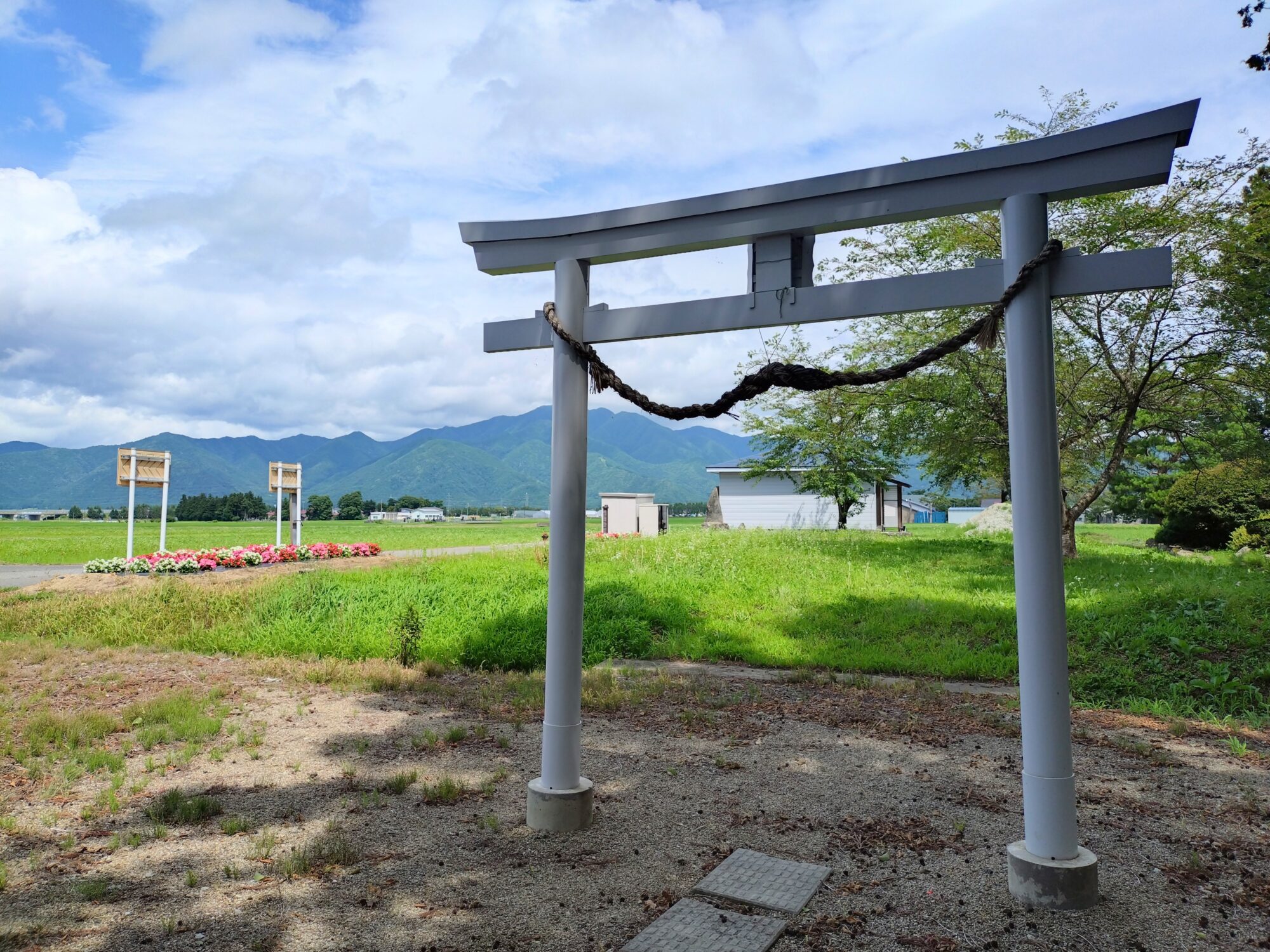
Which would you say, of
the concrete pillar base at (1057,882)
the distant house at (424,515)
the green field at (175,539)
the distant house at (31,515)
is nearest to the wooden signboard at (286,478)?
the green field at (175,539)

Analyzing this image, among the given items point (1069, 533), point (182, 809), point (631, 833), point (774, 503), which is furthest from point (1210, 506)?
point (182, 809)

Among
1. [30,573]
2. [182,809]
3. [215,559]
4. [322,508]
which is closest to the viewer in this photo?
[182,809]

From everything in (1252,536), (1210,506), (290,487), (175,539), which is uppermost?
(290,487)

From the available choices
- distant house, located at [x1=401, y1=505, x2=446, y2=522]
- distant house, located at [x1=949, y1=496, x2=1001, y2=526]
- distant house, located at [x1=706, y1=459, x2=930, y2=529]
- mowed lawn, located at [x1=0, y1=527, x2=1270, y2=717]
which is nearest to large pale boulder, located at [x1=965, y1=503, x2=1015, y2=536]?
distant house, located at [x1=706, y1=459, x2=930, y2=529]

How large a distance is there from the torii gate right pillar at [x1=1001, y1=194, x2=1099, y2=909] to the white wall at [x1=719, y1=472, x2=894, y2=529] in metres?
28.1

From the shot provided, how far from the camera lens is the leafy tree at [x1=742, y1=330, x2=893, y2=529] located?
77.8 feet

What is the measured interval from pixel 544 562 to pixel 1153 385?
1100cm

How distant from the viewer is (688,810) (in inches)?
170

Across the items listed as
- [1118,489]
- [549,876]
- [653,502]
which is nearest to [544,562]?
[549,876]

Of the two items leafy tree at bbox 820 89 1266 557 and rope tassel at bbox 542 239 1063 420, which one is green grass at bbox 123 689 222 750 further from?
leafy tree at bbox 820 89 1266 557

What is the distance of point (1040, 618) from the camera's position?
131 inches

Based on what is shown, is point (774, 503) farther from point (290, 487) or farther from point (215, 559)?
point (215, 559)

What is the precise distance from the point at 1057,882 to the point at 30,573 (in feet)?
67.3

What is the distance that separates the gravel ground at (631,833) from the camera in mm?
3064
